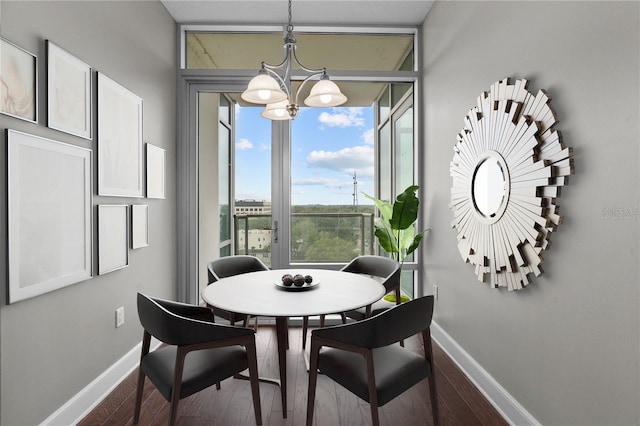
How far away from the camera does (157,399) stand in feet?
7.10

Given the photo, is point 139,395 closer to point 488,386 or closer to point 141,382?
point 141,382

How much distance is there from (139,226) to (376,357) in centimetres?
189

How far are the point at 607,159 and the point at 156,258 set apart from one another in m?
2.97

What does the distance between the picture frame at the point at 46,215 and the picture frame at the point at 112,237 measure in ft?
0.32

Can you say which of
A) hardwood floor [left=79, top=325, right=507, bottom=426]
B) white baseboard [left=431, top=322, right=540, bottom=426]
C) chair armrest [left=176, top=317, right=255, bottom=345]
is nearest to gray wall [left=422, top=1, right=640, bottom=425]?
white baseboard [left=431, top=322, right=540, bottom=426]

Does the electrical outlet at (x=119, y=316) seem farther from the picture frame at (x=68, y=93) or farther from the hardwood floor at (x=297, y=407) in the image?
the picture frame at (x=68, y=93)

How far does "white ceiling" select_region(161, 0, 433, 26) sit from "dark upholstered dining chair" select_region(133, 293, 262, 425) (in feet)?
8.65

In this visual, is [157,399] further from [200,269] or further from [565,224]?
[565,224]

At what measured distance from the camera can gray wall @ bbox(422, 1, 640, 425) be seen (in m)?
1.28

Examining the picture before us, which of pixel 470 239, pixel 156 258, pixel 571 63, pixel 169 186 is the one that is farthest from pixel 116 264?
pixel 571 63

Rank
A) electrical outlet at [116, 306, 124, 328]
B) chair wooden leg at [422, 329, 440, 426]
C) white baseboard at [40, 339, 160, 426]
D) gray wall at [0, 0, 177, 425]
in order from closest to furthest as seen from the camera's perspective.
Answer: gray wall at [0, 0, 177, 425] < chair wooden leg at [422, 329, 440, 426] < white baseboard at [40, 339, 160, 426] < electrical outlet at [116, 306, 124, 328]

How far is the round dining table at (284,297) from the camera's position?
178 cm

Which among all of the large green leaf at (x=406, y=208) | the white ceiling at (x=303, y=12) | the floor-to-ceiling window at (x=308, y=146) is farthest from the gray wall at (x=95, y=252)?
the large green leaf at (x=406, y=208)

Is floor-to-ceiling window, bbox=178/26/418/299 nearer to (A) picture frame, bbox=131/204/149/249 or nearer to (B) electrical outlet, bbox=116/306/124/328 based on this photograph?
(A) picture frame, bbox=131/204/149/249
